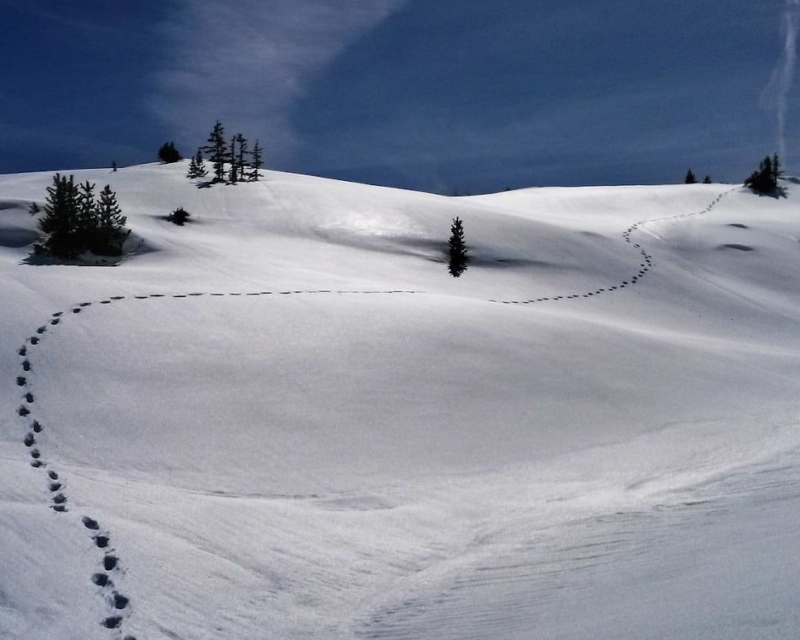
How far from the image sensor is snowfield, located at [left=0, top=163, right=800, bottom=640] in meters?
5.17

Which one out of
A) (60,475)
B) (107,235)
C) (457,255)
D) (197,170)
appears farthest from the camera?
(197,170)

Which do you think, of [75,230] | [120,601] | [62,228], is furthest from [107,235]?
[120,601]

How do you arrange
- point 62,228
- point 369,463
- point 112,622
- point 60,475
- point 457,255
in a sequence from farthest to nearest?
point 457,255 < point 62,228 < point 369,463 < point 60,475 < point 112,622

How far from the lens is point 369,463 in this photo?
28.2 feet

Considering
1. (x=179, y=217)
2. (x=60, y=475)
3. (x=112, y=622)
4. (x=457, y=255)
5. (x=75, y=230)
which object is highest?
(x=179, y=217)

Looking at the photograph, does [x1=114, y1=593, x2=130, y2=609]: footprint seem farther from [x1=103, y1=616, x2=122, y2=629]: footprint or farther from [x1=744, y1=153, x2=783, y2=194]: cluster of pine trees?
[x1=744, y1=153, x2=783, y2=194]: cluster of pine trees

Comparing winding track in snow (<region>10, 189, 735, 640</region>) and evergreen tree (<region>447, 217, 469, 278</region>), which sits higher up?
evergreen tree (<region>447, 217, 469, 278</region>)

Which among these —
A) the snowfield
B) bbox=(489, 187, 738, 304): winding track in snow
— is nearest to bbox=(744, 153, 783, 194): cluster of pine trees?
bbox=(489, 187, 738, 304): winding track in snow

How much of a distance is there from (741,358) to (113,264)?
1396cm

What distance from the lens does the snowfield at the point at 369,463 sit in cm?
517

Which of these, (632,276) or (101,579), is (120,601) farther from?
(632,276)

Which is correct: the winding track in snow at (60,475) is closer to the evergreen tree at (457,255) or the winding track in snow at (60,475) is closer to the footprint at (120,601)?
the footprint at (120,601)

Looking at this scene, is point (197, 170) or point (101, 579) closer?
point (101, 579)

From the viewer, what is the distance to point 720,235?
31266 millimetres
